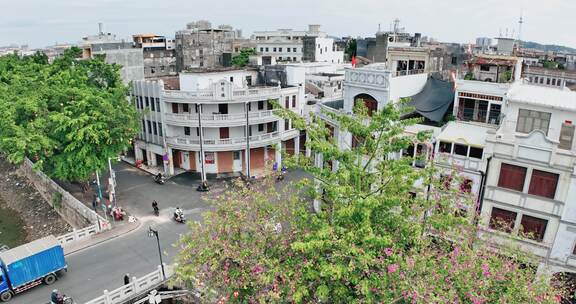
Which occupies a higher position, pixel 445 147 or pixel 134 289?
pixel 445 147

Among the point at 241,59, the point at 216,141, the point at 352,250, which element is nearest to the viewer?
the point at 352,250

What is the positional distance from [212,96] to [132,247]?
55.0 ft

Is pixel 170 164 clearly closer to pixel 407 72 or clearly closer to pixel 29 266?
pixel 29 266

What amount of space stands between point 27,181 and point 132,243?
2500cm

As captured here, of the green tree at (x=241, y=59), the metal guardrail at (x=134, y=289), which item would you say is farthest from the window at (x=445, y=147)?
the green tree at (x=241, y=59)

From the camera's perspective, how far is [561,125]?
67.9ft

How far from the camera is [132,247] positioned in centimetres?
2691

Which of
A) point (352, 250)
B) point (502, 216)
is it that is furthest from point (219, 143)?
point (352, 250)

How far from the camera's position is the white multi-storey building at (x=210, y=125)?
38094 mm

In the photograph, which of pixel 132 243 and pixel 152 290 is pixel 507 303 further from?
pixel 132 243

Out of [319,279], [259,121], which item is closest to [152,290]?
[319,279]

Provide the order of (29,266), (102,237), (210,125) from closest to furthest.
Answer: (29,266) → (102,237) → (210,125)

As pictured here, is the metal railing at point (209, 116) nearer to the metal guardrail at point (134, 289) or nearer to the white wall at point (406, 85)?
the white wall at point (406, 85)

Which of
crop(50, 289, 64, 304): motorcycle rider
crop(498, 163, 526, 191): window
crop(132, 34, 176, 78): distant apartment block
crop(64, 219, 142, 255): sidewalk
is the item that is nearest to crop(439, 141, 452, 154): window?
crop(498, 163, 526, 191): window
